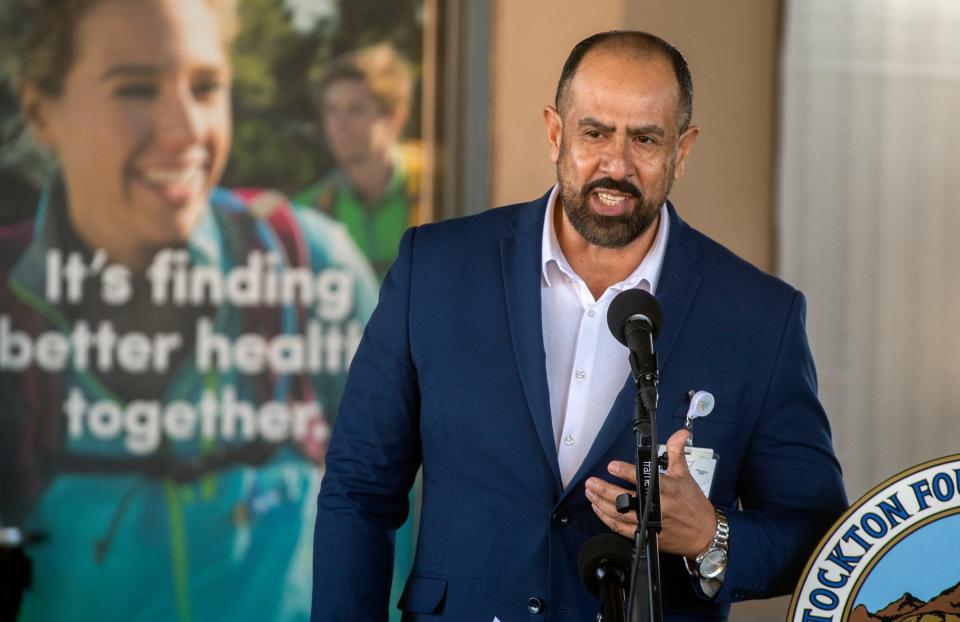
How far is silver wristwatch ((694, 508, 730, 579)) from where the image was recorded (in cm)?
226

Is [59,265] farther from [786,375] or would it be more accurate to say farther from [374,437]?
[786,375]

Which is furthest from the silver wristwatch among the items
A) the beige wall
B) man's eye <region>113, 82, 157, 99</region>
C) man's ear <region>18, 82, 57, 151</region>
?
man's ear <region>18, 82, 57, 151</region>

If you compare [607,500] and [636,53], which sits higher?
[636,53]

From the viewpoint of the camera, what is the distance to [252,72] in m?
4.54

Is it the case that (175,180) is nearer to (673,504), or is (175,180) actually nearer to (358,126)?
(358,126)

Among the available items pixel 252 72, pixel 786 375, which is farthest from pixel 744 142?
pixel 786 375

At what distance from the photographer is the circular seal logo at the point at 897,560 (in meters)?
2.17

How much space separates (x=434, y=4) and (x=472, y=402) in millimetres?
2495

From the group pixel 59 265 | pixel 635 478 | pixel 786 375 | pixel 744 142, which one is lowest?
pixel 635 478

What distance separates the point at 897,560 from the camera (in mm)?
2174

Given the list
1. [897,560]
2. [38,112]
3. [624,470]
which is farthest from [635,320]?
[38,112]

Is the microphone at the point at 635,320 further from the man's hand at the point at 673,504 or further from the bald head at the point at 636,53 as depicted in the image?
the bald head at the point at 636,53

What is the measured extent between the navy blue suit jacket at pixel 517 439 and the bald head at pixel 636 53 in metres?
0.26

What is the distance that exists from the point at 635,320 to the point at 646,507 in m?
0.29
